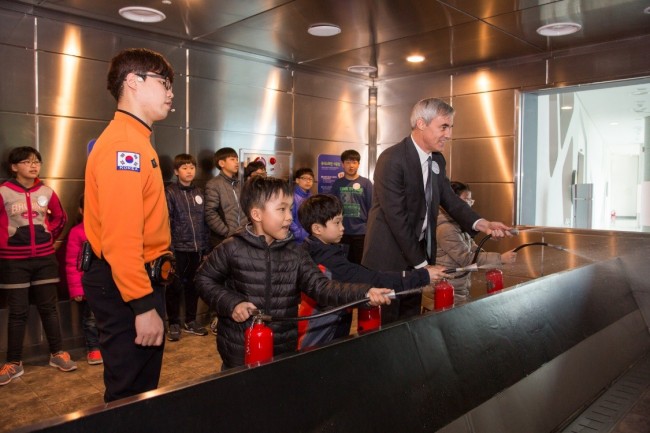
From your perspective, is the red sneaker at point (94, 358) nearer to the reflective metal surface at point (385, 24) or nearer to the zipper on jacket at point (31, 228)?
the zipper on jacket at point (31, 228)

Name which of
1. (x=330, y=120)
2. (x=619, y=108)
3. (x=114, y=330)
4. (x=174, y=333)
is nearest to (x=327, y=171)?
(x=330, y=120)

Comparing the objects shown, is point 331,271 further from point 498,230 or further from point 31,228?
point 31,228

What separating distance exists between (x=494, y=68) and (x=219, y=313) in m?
6.39

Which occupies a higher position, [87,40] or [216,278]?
[87,40]

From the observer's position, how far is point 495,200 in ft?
24.8

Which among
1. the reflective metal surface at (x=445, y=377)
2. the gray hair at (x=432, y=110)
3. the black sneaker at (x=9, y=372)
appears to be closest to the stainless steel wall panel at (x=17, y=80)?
the black sneaker at (x=9, y=372)

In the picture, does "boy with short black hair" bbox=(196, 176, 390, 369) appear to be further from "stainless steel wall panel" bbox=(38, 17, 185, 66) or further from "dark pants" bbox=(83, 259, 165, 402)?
"stainless steel wall panel" bbox=(38, 17, 185, 66)

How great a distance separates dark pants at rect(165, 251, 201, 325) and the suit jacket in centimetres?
307

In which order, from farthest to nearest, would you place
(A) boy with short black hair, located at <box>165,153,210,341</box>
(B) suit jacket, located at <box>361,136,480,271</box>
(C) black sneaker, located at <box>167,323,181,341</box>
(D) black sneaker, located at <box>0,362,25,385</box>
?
(A) boy with short black hair, located at <box>165,153,210,341</box>
(C) black sneaker, located at <box>167,323,181,341</box>
(D) black sneaker, located at <box>0,362,25,385</box>
(B) suit jacket, located at <box>361,136,480,271</box>

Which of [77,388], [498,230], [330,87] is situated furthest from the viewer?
[330,87]

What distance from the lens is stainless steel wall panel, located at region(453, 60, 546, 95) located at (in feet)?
23.5

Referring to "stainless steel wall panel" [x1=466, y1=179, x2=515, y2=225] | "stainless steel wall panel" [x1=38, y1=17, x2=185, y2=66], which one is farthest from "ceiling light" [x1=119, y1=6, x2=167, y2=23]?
"stainless steel wall panel" [x1=466, y1=179, x2=515, y2=225]

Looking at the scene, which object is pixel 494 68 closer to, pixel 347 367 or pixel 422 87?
pixel 422 87

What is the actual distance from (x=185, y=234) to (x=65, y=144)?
1.56 metres
